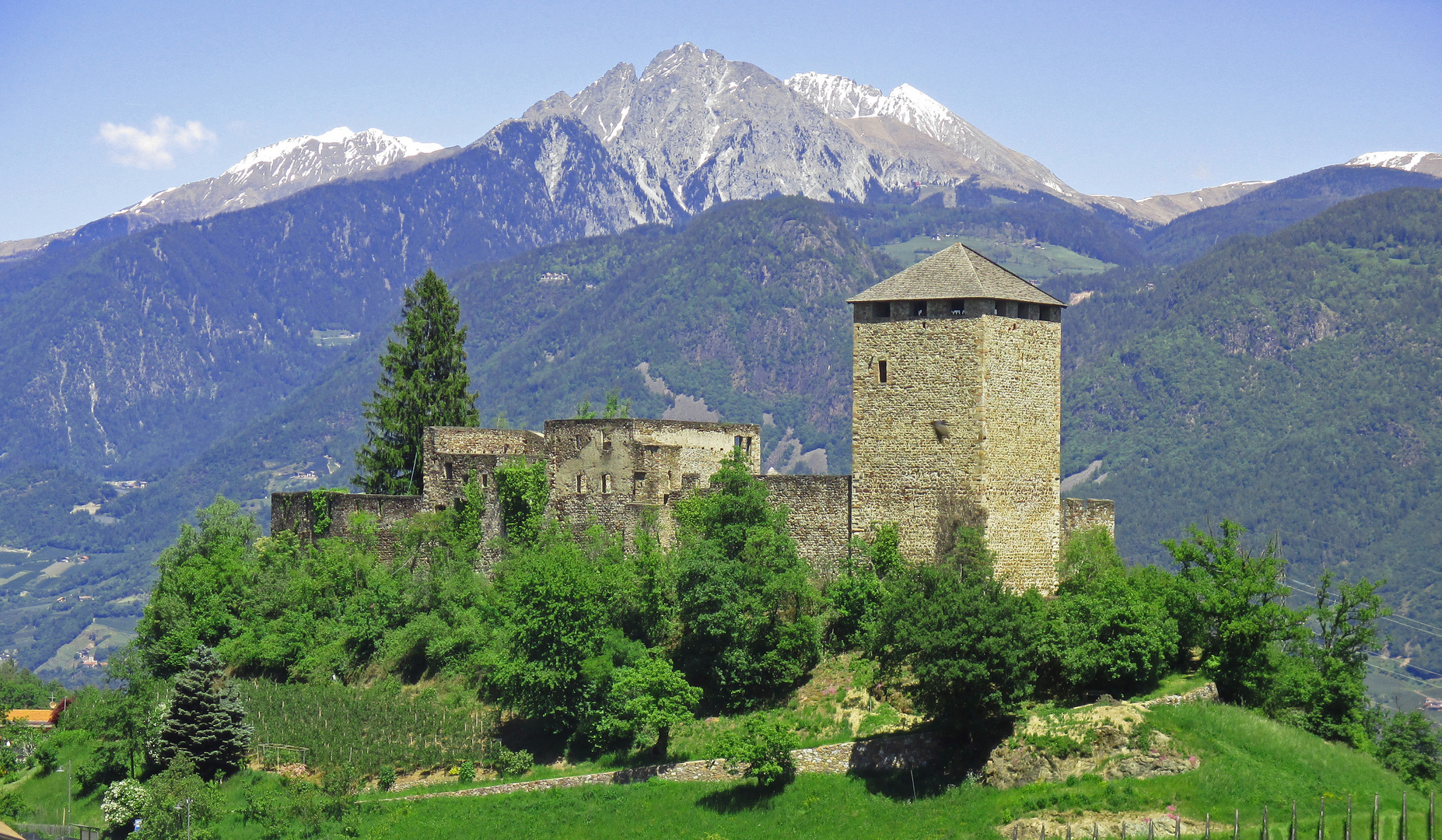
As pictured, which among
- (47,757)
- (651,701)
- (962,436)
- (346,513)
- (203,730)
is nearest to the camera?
(651,701)

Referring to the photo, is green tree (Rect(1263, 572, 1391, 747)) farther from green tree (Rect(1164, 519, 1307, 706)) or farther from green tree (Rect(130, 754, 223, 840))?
green tree (Rect(130, 754, 223, 840))

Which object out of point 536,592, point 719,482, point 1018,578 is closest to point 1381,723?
point 1018,578

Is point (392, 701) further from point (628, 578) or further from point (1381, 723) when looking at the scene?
point (1381, 723)

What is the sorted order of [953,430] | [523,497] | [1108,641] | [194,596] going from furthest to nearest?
1. [194,596]
2. [523,497]
3. [953,430]
4. [1108,641]

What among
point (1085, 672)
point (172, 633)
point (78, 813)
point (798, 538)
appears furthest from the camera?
point (172, 633)

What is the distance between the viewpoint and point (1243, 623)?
4847 cm

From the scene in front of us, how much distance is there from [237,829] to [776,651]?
62.7 feet

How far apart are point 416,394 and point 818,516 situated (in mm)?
31143

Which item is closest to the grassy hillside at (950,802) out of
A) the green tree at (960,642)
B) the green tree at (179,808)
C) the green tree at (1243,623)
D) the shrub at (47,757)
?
the green tree at (179,808)

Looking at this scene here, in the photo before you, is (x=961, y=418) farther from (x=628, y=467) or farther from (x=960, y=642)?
(x=628, y=467)

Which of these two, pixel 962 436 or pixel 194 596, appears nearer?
pixel 962 436

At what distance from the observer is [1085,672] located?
48.1m

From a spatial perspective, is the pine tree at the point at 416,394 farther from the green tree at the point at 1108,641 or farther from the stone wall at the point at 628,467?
the green tree at the point at 1108,641

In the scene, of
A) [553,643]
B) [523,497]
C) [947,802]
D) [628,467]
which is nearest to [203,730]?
[553,643]
